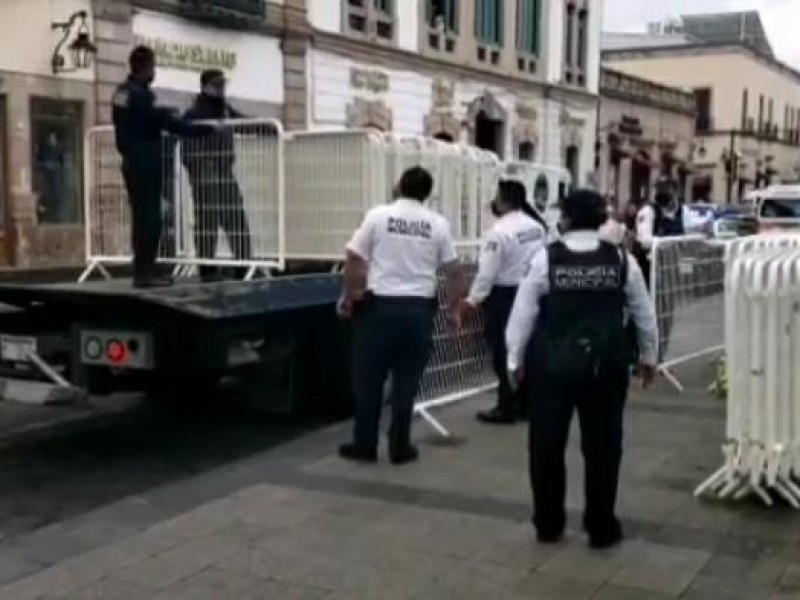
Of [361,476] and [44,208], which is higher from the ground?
[44,208]

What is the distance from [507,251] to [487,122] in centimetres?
2501

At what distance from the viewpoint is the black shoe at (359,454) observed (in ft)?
24.5

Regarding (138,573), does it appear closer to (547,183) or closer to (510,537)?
(510,537)

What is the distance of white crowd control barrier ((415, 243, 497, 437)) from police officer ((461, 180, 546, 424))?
1.18 feet

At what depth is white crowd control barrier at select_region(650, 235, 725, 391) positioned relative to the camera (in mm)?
10938

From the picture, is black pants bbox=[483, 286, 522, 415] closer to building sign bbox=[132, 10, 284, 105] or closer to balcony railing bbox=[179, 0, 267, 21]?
building sign bbox=[132, 10, 284, 105]

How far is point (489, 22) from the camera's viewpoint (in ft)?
108

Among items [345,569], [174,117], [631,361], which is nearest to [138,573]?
[345,569]

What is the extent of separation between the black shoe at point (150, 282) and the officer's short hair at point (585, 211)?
313 cm

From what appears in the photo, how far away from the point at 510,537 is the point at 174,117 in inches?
156

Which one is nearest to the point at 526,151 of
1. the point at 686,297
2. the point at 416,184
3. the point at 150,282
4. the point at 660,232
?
the point at 660,232

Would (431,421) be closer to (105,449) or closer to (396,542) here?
(105,449)

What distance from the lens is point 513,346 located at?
5.77 m

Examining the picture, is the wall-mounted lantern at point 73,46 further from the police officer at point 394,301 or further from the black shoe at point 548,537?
the black shoe at point 548,537
